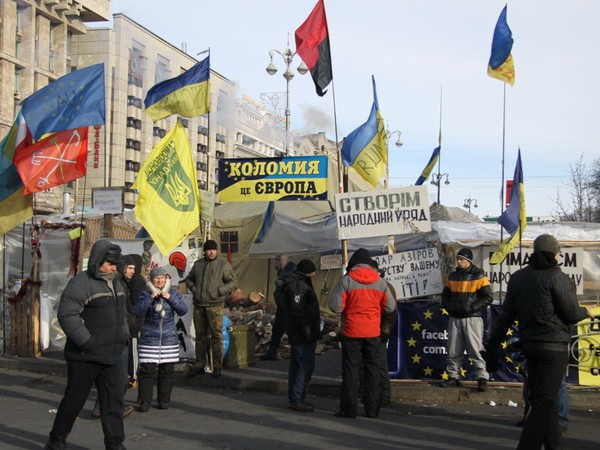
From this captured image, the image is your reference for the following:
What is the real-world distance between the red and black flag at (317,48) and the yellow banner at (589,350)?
16.9 feet

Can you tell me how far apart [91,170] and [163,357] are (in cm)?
6052

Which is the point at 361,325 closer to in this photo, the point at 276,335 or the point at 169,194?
the point at 169,194

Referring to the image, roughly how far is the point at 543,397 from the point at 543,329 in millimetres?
490

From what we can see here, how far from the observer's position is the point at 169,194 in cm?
1155

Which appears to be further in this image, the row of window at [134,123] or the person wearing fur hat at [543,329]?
the row of window at [134,123]

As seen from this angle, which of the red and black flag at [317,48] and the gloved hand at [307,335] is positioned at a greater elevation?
the red and black flag at [317,48]

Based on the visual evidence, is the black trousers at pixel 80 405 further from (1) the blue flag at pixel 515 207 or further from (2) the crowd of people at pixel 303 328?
(1) the blue flag at pixel 515 207

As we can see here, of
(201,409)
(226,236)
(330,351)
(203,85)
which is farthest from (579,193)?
(201,409)

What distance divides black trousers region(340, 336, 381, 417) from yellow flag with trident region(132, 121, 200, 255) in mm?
3600

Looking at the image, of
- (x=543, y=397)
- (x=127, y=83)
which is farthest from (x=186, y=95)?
(x=127, y=83)

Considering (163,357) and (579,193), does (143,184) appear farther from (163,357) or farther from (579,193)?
(579,193)

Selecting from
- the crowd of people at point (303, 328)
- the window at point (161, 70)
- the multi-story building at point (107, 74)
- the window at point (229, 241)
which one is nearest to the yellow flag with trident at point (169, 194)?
the crowd of people at point (303, 328)

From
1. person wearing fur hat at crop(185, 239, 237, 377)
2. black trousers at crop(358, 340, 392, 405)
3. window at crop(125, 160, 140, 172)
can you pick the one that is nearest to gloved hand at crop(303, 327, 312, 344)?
black trousers at crop(358, 340, 392, 405)

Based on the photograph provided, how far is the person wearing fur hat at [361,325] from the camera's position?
8656 millimetres
